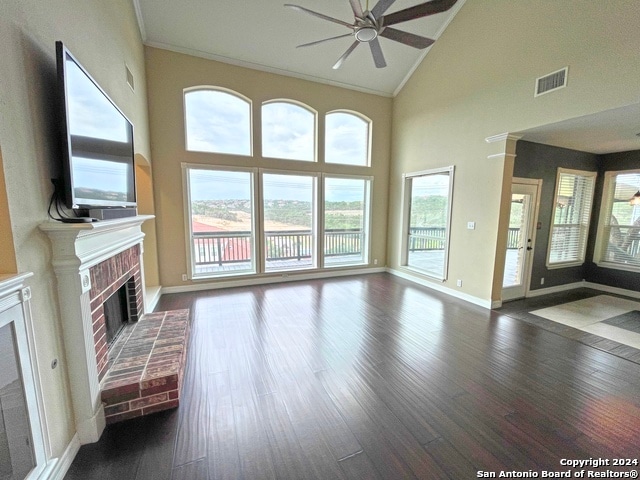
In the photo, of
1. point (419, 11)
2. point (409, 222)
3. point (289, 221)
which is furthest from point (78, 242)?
point (409, 222)

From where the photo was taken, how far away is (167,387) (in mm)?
1997

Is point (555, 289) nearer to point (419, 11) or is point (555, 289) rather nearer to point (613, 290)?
point (613, 290)

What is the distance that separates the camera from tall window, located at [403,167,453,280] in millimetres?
4949

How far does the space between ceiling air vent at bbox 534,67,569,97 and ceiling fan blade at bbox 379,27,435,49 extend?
1.47 meters

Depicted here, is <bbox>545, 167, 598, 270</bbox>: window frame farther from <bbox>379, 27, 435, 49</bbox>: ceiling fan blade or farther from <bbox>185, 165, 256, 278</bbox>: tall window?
<bbox>185, 165, 256, 278</bbox>: tall window

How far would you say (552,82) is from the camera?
127 inches

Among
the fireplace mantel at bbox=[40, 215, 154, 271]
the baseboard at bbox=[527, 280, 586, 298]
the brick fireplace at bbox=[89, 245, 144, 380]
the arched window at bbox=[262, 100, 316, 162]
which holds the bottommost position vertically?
the baseboard at bbox=[527, 280, 586, 298]

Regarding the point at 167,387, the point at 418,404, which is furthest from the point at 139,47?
the point at 418,404

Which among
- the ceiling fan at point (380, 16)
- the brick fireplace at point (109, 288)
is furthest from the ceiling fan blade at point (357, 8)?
the brick fireplace at point (109, 288)

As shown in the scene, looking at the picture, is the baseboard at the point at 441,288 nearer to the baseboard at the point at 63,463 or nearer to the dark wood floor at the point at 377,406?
the dark wood floor at the point at 377,406

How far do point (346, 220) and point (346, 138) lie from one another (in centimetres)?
179

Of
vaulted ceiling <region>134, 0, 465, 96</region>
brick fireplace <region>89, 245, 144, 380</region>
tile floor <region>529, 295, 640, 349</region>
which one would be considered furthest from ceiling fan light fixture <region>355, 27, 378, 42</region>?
tile floor <region>529, 295, 640, 349</region>

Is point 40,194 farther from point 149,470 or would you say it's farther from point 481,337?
point 481,337

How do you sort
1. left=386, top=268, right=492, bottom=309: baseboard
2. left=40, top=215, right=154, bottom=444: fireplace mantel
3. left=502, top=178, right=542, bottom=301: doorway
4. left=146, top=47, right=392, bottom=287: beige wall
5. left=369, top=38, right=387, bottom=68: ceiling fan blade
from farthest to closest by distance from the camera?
left=502, top=178, right=542, bottom=301: doorway → left=146, top=47, right=392, bottom=287: beige wall → left=386, top=268, right=492, bottom=309: baseboard → left=369, top=38, right=387, bottom=68: ceiling fan blade → left=40, top=215, right=154, bottom=444: fireplace mantel
